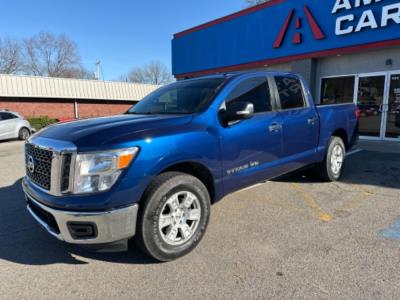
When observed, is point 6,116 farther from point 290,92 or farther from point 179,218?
point 179,218

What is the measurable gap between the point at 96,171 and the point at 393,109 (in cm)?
1136

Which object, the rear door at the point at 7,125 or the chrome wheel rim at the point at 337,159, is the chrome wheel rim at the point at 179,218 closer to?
the chrome wheel rim at the point at 337,159

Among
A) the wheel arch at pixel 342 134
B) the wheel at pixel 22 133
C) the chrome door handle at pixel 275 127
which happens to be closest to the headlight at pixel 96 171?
the chrome door handle at pixel 275 127

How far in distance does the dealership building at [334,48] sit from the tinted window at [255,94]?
491 cm

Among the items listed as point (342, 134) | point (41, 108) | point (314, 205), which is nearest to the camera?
point (314, 205)

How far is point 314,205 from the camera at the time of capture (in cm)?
445

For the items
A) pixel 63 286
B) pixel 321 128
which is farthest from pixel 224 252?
pixel 321 128

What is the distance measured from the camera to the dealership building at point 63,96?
22562 millimetres

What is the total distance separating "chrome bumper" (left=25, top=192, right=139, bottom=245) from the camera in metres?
2.56

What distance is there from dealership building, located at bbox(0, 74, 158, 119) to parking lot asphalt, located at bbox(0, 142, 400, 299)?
2168cm

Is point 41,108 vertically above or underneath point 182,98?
underneath

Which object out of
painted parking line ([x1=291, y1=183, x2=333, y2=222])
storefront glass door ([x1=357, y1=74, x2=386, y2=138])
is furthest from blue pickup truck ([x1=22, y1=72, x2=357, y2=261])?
storefront glass door ([x1=357, y1=74, x2=386, y2=138])

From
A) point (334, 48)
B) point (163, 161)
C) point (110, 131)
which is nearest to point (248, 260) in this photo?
point (163, 161)

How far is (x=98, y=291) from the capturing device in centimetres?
257
